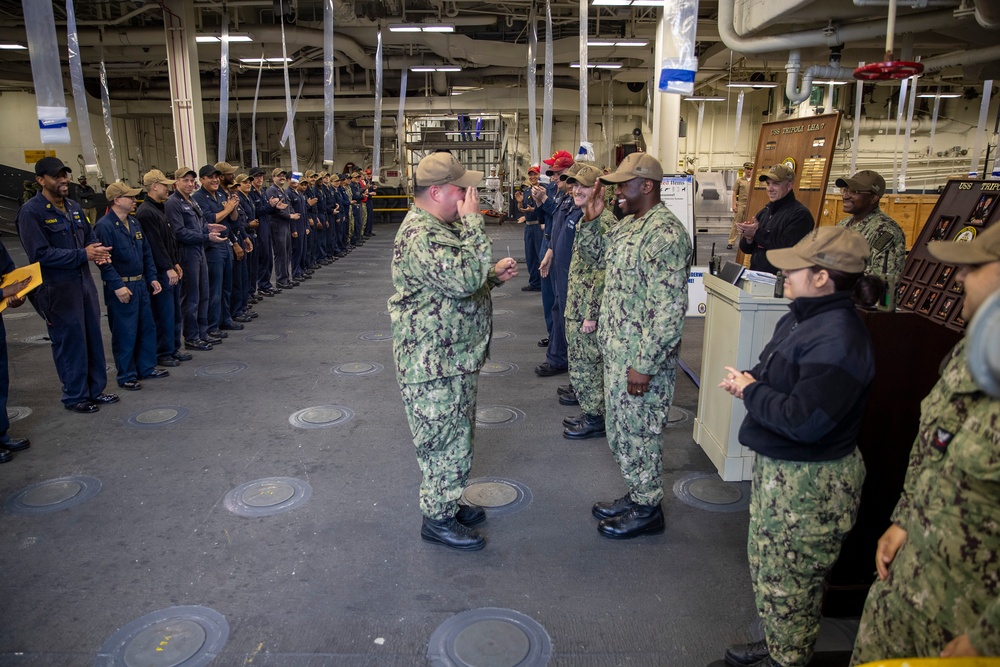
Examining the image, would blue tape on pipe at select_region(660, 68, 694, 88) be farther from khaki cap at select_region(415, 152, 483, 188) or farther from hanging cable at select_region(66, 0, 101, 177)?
hanging cable at select_region(66, 0, 101, 177)

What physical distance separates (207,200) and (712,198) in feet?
48.6

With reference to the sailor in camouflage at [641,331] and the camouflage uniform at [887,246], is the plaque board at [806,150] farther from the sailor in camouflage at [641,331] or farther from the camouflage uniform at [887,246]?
the sailor in camouflage at [641,331]

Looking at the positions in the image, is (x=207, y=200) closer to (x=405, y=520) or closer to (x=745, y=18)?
(x=405, y=520)

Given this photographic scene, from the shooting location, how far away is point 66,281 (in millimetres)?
4578

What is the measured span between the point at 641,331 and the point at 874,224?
2441mm

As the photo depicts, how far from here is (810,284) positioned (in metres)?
1.89

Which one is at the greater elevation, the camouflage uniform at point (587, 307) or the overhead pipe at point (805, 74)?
the overhead pipe at point (805, 74)

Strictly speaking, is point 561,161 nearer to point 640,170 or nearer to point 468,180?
point 640,170

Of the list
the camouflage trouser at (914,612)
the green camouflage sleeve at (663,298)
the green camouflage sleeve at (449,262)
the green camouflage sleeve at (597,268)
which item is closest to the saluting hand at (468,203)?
the green camouflage sleeve at (449,262)

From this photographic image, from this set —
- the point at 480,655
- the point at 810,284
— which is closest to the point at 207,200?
the point at 480,655

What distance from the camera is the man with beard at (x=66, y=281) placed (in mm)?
4441

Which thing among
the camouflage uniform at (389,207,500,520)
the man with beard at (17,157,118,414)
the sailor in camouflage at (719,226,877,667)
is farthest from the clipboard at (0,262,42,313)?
the sailor in camouflage at (719,226,877,667)

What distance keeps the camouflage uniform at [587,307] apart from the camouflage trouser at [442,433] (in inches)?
58.0

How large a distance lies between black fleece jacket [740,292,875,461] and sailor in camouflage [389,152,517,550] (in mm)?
1234
